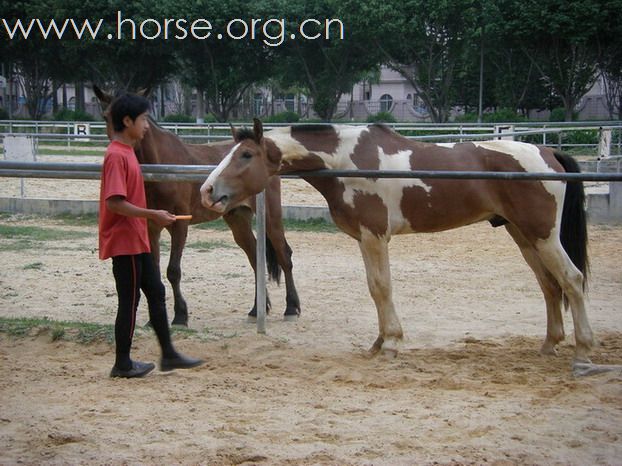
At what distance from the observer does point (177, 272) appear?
7402 millimetres

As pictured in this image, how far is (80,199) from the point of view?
15.4m

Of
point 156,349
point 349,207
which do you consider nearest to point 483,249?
point 349,207

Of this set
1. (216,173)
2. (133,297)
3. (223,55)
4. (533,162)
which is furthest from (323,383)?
(223,55)

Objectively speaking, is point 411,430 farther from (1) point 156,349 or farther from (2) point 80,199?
(2) point 80,199

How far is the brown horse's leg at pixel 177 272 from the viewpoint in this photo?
7244mm

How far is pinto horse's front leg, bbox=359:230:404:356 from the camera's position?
19.4 ft

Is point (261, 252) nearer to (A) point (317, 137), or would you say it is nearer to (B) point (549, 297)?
(A) point (317, 137)

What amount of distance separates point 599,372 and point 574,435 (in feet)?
4.64

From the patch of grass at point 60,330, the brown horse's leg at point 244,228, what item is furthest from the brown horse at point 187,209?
the patch of grass at point 60,330

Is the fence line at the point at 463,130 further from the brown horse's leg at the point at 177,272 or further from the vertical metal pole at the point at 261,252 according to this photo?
the vertical metal pole at the point at 261,252

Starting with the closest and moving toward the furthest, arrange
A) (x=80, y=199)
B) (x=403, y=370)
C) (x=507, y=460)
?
(x=507, y=460) < (x=403, y=370) < (x=80, y=199)

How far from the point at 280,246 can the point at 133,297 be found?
10.7ft

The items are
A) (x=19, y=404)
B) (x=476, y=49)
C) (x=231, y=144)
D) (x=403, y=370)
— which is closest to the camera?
(x=19, y=404)

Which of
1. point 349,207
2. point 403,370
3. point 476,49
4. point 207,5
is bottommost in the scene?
point 403,370
